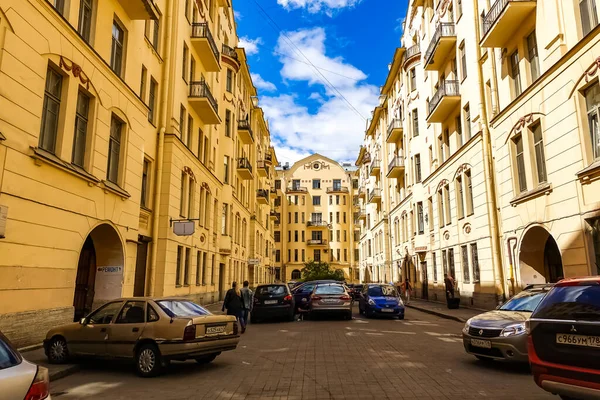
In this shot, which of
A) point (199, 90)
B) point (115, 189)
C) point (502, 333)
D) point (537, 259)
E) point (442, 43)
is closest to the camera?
point (502, 333)

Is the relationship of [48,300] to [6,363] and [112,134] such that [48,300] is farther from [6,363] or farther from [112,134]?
[6,363]

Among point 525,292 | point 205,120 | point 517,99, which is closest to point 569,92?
point 517,99

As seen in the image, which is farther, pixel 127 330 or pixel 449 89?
pixel 449 89

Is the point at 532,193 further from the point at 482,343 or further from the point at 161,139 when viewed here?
the point at 161,139

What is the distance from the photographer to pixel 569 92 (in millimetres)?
13352

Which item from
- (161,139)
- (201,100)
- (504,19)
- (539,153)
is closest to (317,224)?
(201,100)

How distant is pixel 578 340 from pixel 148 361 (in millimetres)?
6812

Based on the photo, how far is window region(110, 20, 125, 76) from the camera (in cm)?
1465

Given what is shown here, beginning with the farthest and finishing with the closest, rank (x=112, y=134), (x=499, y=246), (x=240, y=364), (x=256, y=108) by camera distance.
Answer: (x=256, y=108) < (x=499, y=246) < (x=112, y=134) < (x=240, y=364)

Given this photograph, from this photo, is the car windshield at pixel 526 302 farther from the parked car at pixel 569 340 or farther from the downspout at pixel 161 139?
the downspout at pixel 161 139

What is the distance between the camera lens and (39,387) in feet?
12.5

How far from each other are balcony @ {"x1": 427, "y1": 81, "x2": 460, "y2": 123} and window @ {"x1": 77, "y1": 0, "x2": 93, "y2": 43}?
17.4 m

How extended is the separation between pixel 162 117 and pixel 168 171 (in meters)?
2.41

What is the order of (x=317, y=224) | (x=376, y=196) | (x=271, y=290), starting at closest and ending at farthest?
(x=271, y=290) → (x=376, y=196) → (x=317, y=224)
